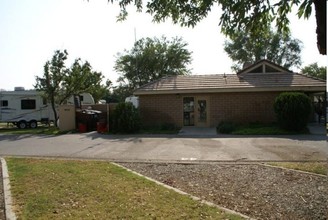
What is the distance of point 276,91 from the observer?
2248 centimetres

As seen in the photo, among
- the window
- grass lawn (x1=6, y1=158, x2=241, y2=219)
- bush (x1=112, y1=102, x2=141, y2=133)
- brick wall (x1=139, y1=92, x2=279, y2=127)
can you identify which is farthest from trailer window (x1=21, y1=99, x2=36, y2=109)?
grass lawn (x1=6, y1=158, x2=241, y2=219)

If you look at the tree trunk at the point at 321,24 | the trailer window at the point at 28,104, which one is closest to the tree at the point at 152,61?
the trailer window at the point at 28,104

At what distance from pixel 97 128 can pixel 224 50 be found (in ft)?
149

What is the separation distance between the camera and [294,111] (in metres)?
18.9

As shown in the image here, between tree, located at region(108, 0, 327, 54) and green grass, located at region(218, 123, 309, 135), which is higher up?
tree, located at region(108, 0, 327, 54)

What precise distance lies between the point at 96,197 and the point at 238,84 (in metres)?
18.3

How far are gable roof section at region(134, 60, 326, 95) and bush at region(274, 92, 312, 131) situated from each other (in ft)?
10.0

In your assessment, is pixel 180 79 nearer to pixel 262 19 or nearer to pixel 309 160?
pixel 309 160

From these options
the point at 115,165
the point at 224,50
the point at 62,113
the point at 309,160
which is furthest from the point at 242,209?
the point at 224,50

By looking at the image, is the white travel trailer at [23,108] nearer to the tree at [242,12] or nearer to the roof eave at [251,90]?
the roof eave at [251,90]

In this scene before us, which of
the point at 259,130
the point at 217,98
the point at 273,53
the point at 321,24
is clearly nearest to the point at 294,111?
the point at 259,130

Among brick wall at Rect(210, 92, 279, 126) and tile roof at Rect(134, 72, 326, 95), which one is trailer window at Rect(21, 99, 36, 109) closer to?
tile roof at Rect(134, 72, 326, 95)

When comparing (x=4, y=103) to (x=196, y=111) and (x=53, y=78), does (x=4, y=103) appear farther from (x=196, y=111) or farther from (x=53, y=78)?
(x=196, y=111)

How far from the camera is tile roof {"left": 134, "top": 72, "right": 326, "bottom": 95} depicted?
22.4m
